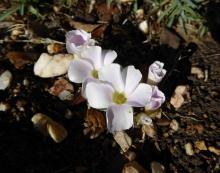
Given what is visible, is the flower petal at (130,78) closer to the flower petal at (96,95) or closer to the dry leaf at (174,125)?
the flower petal at (96,95)

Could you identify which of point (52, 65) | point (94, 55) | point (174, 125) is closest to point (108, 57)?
point (94, 55)

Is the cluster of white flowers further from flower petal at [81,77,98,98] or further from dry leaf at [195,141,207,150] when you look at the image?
dry leaf at [195,141,207,150]

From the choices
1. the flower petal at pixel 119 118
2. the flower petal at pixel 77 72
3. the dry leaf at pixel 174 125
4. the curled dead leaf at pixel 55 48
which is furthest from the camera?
the curled dead leaf at pixel 55 48

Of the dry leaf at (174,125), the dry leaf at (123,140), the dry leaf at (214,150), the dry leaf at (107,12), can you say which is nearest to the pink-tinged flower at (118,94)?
the dry leaf at (123,140)

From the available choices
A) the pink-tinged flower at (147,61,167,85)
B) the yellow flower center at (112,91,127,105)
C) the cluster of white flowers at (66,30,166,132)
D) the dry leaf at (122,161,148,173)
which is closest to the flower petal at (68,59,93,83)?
the cluster of white flowers at (66,30,166,132)

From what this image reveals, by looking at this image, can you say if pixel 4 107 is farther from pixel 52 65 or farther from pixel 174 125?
pixel 174 125

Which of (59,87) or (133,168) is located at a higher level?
(59,87)

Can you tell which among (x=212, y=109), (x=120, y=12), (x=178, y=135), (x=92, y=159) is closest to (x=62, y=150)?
(x=92, y=159)
